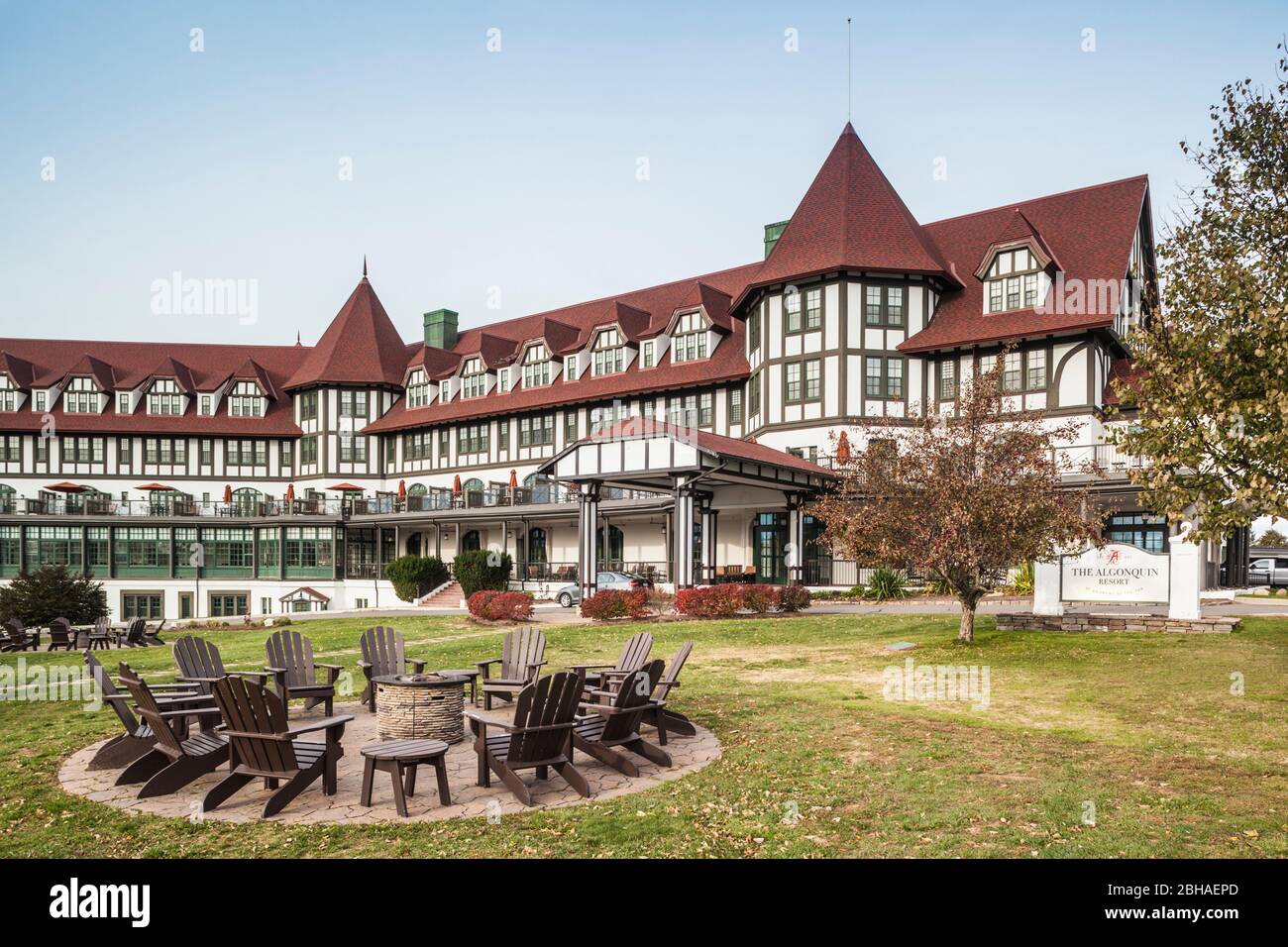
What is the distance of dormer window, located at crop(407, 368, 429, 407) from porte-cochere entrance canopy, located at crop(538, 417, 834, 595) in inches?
903

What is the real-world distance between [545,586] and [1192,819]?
101 ft

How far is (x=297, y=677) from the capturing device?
442 inches

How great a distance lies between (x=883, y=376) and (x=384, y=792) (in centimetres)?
2812

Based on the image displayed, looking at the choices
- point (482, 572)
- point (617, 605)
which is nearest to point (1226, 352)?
point (617, 605)

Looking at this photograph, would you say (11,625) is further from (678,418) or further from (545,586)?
(678,418)

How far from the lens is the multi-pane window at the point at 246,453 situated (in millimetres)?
51906

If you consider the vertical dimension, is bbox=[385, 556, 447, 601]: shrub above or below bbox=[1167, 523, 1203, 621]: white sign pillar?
below

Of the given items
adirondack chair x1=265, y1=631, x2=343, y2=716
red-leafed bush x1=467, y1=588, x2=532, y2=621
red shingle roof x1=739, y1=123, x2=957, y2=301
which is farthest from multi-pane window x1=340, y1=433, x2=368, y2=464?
adirondack chair x1=265, y1=631, x2=343, y2=716

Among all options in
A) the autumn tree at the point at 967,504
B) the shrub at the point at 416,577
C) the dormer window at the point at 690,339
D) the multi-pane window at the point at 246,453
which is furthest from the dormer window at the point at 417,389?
the autumn tree at the point at 967,504

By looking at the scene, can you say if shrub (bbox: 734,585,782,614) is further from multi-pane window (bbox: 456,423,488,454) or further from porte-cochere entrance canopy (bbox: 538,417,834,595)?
multi-pane window (bbox: 456,423,488,454)

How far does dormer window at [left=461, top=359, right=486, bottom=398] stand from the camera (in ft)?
155

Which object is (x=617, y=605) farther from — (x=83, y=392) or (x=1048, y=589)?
(x=83, y=392)

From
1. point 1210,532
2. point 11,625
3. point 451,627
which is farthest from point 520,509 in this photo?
point 1210,532

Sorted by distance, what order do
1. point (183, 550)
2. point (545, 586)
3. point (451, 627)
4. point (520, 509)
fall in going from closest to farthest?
point (451, 627) < point (545, 586) < point (520, 509) < point (183, 550)
